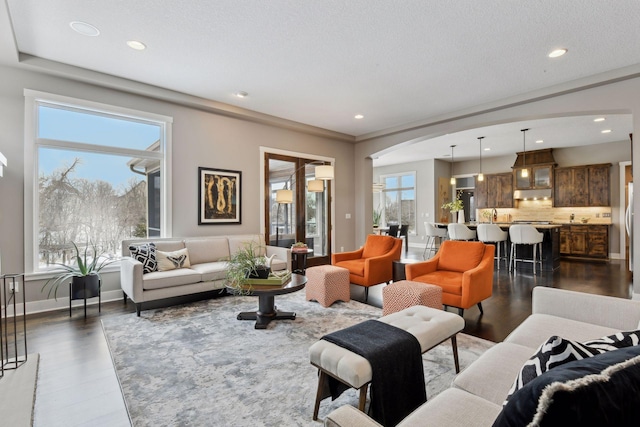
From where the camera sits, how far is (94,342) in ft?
9.95

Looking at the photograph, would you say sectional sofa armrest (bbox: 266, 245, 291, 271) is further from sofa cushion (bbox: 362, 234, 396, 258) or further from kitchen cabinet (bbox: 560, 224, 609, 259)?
kitchen cabinet (bbox: 560, 224, 609, 259)

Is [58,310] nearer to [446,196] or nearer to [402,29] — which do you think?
[402,29]

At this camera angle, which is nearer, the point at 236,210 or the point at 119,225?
the point at 119,225

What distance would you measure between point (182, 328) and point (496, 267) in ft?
21.7

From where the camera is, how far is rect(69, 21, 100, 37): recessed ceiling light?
3033 mm

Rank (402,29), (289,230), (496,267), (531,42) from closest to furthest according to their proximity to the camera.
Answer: (402,29), (531,42), (289,230), (496,267)

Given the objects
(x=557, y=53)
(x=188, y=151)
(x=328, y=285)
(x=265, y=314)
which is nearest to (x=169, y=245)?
(x=188, y=151)

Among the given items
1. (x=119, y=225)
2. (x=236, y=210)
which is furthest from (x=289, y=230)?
(x=119, y=225)

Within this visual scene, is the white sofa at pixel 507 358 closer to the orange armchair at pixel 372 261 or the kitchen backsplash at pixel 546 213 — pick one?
the orange armchair at pixel 372 261

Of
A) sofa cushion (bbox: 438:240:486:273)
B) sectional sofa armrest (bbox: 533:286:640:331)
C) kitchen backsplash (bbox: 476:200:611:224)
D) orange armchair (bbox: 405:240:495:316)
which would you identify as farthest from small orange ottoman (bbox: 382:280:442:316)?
kitchen backsplash (bbox: 476:200:611:224)

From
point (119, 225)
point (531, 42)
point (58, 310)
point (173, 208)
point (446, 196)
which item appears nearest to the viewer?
point (531, 42)

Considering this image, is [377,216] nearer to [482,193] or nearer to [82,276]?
Result: [482,193]

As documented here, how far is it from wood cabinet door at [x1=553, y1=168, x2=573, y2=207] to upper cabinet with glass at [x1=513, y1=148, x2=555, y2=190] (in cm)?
16

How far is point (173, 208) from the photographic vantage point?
4.95 m
